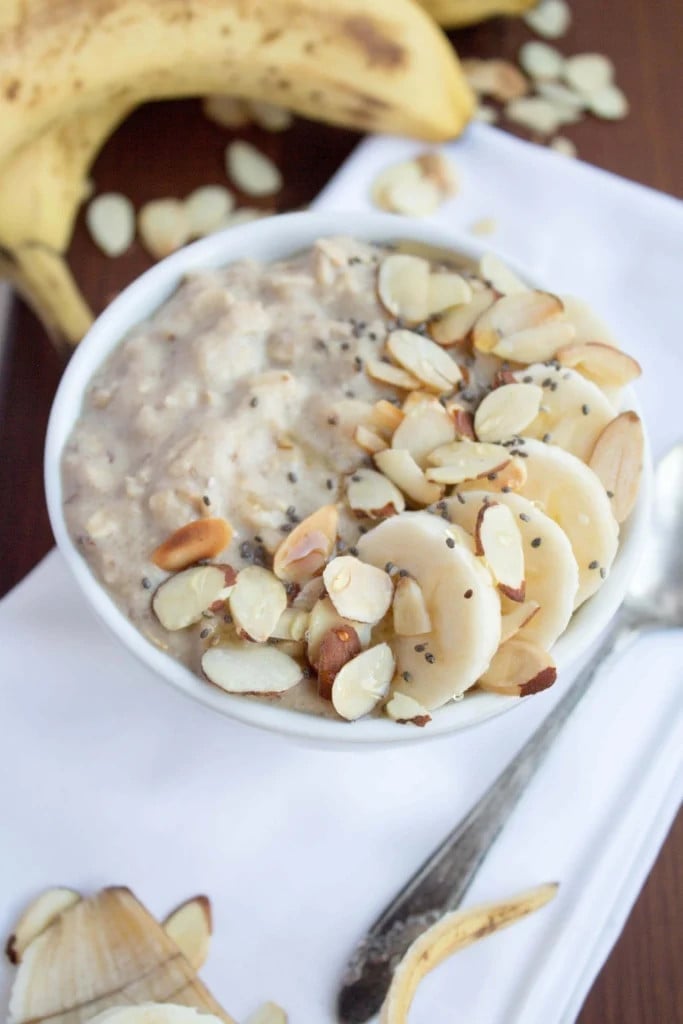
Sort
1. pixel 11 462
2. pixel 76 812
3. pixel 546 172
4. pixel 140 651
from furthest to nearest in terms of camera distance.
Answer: pixel 546 172
pixel 11 462
pixel 76 812
pixel 140 651

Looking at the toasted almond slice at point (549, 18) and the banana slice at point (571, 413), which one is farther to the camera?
the toasted almond slice at point (549, 18)

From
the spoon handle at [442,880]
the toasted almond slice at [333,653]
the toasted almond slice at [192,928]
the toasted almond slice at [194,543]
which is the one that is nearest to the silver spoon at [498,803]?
the spoon handle at [442,880]

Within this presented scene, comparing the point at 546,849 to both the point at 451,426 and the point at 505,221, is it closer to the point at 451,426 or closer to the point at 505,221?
the point at 451,426

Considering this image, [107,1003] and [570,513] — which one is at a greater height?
[570,513]

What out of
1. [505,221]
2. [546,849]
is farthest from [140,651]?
[505,221]

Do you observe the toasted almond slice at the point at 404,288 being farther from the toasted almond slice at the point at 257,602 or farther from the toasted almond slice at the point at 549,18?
the toasted almond slice at the point at 549,18

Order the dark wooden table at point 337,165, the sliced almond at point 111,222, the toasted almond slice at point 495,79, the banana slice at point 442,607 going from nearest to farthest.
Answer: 1. the banana slice at point 442,607
2. the dark wooden table at point 337,165
3. the sliced almond at point 111,222
4. the toasted almond slice at point 495,79
